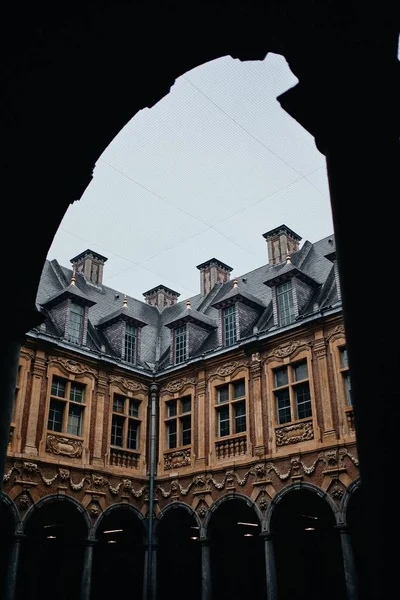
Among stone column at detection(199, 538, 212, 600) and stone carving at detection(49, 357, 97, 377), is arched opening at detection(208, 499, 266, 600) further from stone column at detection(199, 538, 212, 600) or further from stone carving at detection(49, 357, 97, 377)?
stone carving at detection(49, 357, 97, 377)

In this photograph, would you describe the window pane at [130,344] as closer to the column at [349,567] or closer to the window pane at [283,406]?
the window pane at [283,406]

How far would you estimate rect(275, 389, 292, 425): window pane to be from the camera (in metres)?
17.1

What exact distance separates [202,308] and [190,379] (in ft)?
14.2

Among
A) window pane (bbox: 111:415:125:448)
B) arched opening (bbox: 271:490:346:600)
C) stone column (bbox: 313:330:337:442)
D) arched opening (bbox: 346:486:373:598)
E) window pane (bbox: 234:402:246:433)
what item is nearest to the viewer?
stone column (bbox: 313:330:337:442)

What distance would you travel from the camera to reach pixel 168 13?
5.41m

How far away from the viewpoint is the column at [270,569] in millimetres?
15116

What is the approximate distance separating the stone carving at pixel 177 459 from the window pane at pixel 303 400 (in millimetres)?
4213

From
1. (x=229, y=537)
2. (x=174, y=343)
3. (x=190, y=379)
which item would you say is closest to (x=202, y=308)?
(x=174, y=343)

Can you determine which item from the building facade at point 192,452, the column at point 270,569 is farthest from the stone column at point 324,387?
the column at point 270,569

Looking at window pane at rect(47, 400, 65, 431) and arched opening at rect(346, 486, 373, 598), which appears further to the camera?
window pane at rect(47, 400, 65, 431)

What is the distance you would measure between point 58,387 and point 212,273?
30.0ft

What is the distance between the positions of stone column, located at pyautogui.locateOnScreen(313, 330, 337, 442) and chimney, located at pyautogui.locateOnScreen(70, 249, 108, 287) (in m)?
Answer: 10.6

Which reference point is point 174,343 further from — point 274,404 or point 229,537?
point 229,537

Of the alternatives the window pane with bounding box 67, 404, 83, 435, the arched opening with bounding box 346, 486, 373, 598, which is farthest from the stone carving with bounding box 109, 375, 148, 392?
the arched opening with bounding box 346, 486, 373, 598
